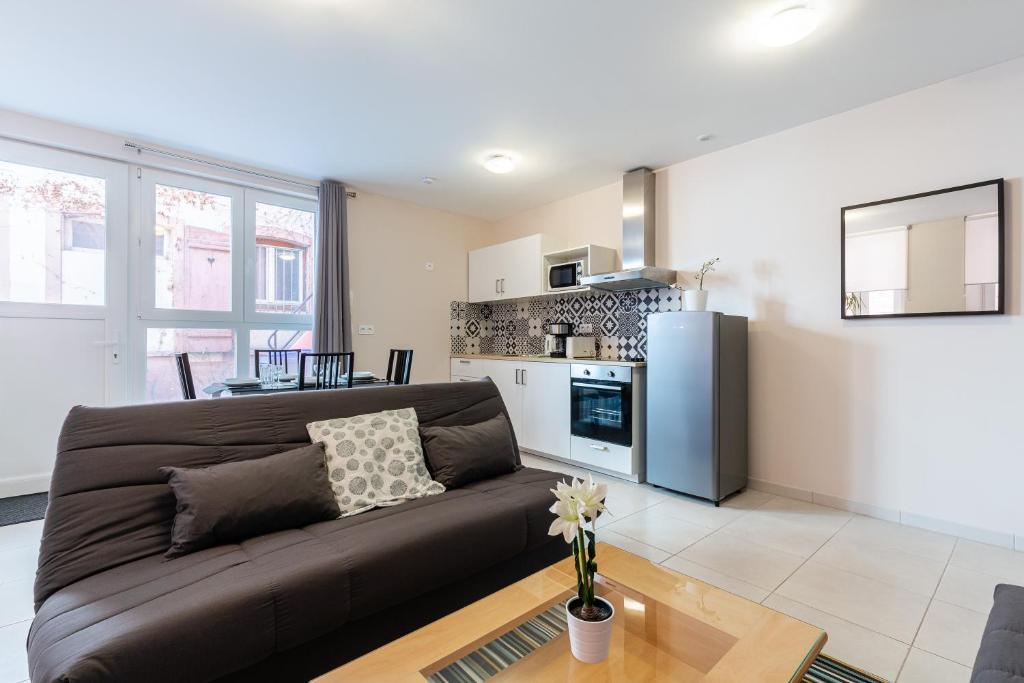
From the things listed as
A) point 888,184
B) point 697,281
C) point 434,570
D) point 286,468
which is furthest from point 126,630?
point 888,184

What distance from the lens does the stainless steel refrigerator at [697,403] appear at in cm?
313

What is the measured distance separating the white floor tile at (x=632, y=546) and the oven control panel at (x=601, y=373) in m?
1.31

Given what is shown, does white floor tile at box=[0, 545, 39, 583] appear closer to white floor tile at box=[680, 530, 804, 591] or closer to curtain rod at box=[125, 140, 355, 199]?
curtain rod at box=[125, 140, 355, 199]

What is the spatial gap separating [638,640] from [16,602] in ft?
8.44

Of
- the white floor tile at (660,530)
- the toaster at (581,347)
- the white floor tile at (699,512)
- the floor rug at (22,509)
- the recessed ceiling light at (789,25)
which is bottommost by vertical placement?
the white floor tile at (699,512)

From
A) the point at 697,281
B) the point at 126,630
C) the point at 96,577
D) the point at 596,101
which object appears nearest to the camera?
the point at 126,630

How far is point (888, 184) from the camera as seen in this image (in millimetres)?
2879

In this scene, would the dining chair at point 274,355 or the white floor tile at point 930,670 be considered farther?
the dining chair at point 274,355

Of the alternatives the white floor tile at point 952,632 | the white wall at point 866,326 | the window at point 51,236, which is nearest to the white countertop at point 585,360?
the white wall at point 866,326

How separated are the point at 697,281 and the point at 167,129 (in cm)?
424

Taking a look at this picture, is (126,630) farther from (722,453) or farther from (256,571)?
(722,453)

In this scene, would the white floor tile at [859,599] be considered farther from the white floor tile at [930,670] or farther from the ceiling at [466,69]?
the ceiling at [466,69]

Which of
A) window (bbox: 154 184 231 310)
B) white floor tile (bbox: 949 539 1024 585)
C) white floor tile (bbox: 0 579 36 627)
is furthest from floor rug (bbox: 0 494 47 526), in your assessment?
white floor tile (bbox: 949 539 1024 585)

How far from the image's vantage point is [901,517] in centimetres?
281
